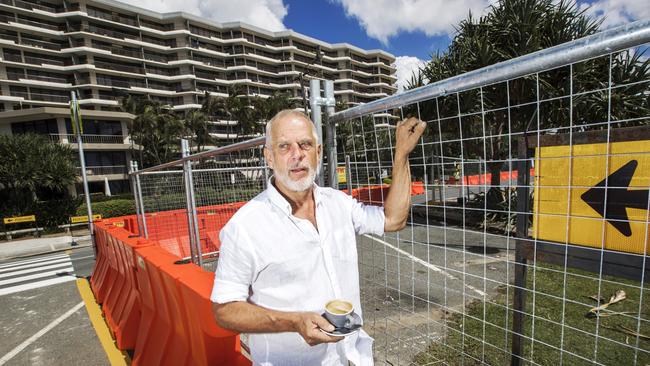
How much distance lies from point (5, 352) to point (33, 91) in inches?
2018

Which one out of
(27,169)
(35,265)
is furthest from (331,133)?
(27,169)

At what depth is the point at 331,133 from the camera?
213 cm

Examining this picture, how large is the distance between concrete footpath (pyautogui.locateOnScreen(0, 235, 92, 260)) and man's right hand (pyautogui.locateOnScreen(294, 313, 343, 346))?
15879 mm

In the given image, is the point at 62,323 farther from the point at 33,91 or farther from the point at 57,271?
the point at 33,91

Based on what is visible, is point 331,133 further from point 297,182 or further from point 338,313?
point 338,313

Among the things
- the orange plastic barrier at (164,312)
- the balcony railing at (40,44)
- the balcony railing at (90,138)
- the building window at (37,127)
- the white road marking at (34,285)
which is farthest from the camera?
the balcony railing at (40,44)

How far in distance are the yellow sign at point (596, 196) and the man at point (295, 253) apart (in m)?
0.94

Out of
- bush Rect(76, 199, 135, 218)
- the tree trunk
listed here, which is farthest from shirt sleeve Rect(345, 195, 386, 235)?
bush Rect(76, 199, 135, 218)

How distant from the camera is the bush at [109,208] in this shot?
19.7 metres

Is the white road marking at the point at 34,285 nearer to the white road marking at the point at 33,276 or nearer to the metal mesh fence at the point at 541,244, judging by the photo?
the white road marking at the point at 33,276

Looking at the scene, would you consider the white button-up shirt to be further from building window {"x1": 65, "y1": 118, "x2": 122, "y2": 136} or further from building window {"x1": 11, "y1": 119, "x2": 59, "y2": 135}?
building window {"x1": 65, "y1": 118, "x2": 122, "y2": 136}

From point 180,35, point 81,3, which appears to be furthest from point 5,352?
point 180,35

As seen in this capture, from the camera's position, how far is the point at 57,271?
29.2 ft

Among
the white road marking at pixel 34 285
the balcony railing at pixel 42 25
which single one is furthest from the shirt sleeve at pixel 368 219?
the balcony railing at pixel 42 25
